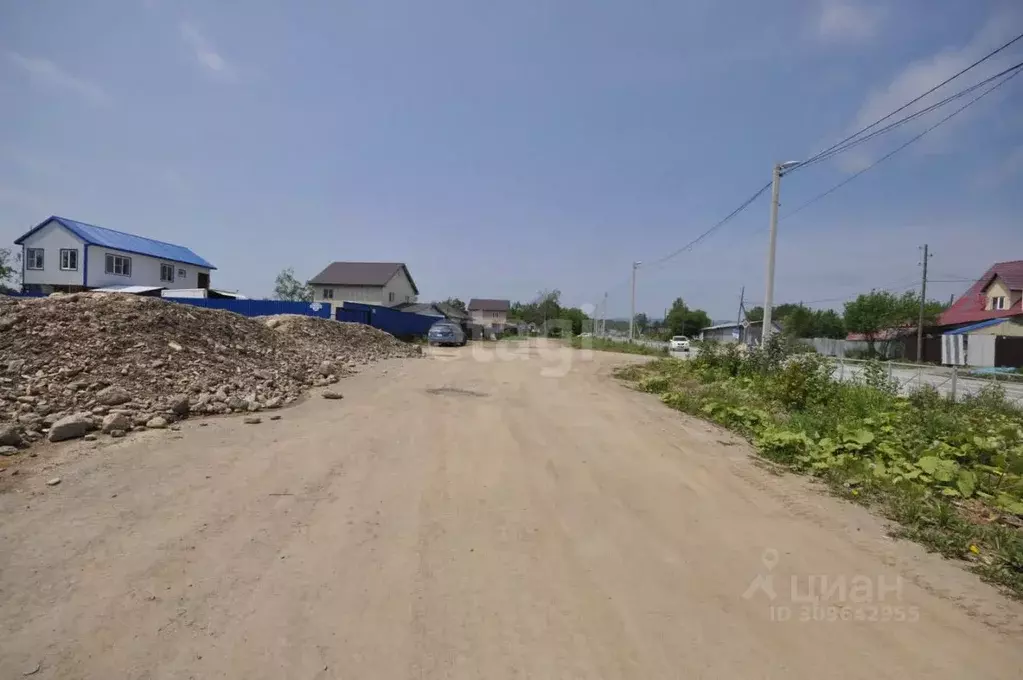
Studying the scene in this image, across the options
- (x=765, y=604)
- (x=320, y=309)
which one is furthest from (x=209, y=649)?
(x=320, y=309)

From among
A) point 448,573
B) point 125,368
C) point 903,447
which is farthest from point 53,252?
point 903,447

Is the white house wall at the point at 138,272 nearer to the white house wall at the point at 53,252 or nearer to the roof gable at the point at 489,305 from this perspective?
the white house wall at the point at 53,252

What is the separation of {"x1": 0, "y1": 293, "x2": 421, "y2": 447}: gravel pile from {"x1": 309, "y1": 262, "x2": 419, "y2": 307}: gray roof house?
115 ft

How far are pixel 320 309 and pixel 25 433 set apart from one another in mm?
20363

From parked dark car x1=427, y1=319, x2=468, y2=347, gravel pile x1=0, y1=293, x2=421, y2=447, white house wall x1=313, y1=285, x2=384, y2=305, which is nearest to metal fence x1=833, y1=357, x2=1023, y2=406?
gravel pile x1=0, y1=293, x2=421, y2=447

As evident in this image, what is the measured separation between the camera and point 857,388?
924 centimetres

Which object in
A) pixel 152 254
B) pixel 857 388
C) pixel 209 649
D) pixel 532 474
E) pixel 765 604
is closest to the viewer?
pixel 209 649

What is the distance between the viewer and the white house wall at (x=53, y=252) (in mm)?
29828

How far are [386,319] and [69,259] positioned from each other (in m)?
20.5

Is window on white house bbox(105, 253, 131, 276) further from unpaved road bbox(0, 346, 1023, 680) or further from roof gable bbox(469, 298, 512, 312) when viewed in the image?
roof gable bbox(469, 298, 512, 312)

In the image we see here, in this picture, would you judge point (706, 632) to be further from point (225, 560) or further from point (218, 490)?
point (218, 490)

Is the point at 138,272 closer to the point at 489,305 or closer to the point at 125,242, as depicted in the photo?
the point at 125,242

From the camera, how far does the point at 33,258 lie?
100ft

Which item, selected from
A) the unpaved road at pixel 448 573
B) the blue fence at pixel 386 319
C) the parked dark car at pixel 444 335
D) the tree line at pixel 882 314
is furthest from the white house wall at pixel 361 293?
the unpaved road at pixel 448 573
